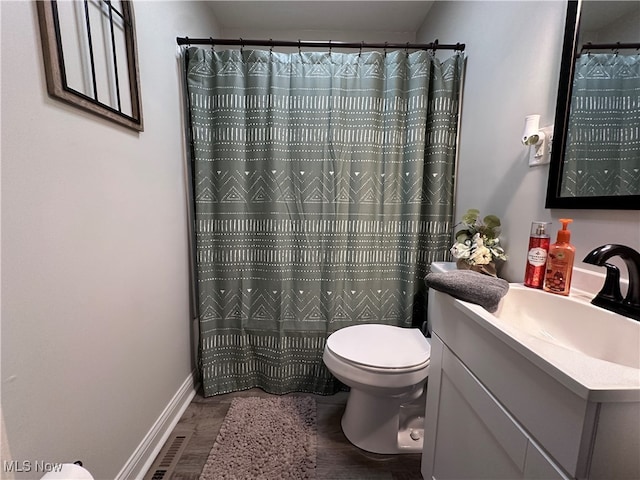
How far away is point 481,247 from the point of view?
107 centimetres

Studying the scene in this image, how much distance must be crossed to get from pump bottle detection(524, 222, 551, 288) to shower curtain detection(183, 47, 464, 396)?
62 centimetres

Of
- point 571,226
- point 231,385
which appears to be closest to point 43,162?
point 231,385

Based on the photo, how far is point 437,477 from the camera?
37.4 inches

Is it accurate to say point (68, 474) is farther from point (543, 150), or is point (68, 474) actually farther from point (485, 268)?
point (543, 150)

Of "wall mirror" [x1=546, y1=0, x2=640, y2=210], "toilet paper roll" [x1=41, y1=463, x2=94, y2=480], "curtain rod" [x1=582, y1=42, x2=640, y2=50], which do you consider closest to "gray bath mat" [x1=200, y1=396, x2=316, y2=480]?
"toilet paper roll" [x1=41, y1=463, x2=94, y2=480]

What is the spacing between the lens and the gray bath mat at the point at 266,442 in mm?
1139

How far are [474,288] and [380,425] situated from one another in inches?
35.0

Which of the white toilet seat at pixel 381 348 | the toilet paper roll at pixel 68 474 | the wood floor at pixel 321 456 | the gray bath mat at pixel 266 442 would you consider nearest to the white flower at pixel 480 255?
the white toilet seat at pixel 381 348

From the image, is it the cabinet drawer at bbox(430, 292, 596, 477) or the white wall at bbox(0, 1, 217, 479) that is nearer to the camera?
the cabinet drawer at bbox(430, 292, 596, 477)

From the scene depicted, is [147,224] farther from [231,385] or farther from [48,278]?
[231,385]

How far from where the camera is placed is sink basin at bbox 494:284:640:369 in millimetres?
625

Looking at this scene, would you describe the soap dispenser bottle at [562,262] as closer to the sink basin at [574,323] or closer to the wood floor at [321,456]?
the sink basin at [574,323]

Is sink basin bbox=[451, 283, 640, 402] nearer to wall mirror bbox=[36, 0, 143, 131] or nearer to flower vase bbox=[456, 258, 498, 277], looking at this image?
flower vase bbox=[456, 258, 498, 277]

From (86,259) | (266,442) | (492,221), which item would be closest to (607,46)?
(492,221)
